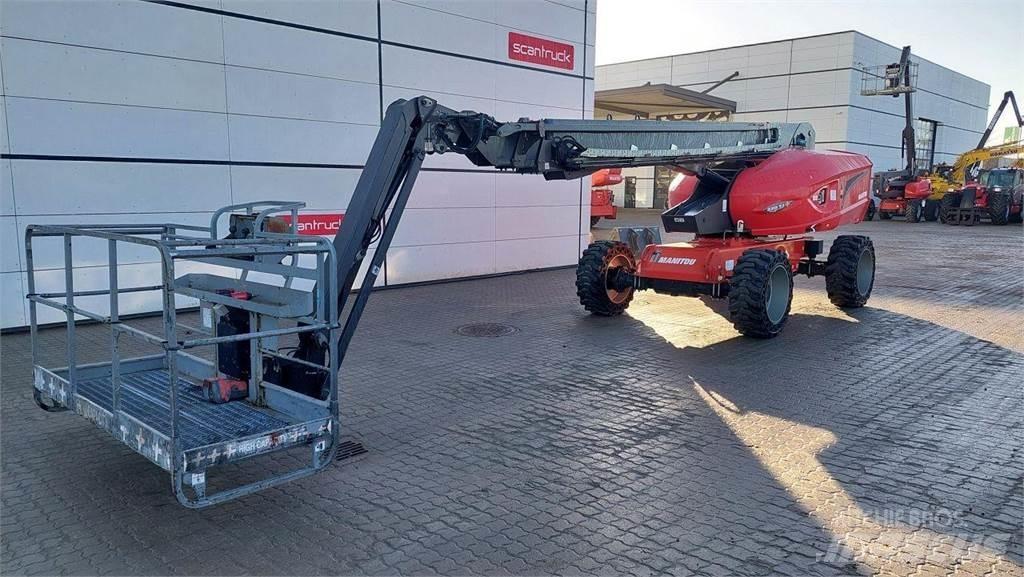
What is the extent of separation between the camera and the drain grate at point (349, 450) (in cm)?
495

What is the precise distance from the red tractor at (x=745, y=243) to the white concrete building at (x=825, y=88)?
24.8m

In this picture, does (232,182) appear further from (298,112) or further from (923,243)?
(923,243)

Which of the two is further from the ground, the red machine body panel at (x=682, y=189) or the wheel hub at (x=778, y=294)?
the red machine body panel at (x=682, y=189)

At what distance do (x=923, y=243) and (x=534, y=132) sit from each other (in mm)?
18764

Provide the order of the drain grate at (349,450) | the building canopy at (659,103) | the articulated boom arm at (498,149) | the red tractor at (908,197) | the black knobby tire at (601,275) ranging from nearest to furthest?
the drain grate at (349,450) → the articulated boom arm at (498,149) → the black knobby tire at (601,275) → the building canopy at (659,103) → the red tractor at (908,197)

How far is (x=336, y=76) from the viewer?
1083 centimetres

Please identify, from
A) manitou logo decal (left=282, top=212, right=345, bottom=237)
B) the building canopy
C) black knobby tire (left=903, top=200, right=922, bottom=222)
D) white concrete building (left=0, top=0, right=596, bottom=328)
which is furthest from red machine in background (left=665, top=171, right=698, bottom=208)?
black knobby tire (left=903, top=200, right=922, bottom=222)

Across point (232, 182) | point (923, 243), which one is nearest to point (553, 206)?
point (232, 182)

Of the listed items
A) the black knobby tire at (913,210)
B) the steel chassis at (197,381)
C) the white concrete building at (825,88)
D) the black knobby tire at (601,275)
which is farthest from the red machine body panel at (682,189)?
the white concrete building at (825,88)

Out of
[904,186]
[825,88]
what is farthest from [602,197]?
[825,88]

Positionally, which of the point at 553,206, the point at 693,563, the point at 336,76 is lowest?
the point at 693,563

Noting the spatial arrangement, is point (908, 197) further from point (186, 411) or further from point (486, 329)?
point (186, 411)

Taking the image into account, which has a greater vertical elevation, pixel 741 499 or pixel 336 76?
pixel 336 76

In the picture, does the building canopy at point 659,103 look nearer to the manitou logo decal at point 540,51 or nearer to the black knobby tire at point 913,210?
the black knobby tire at point 913,210
